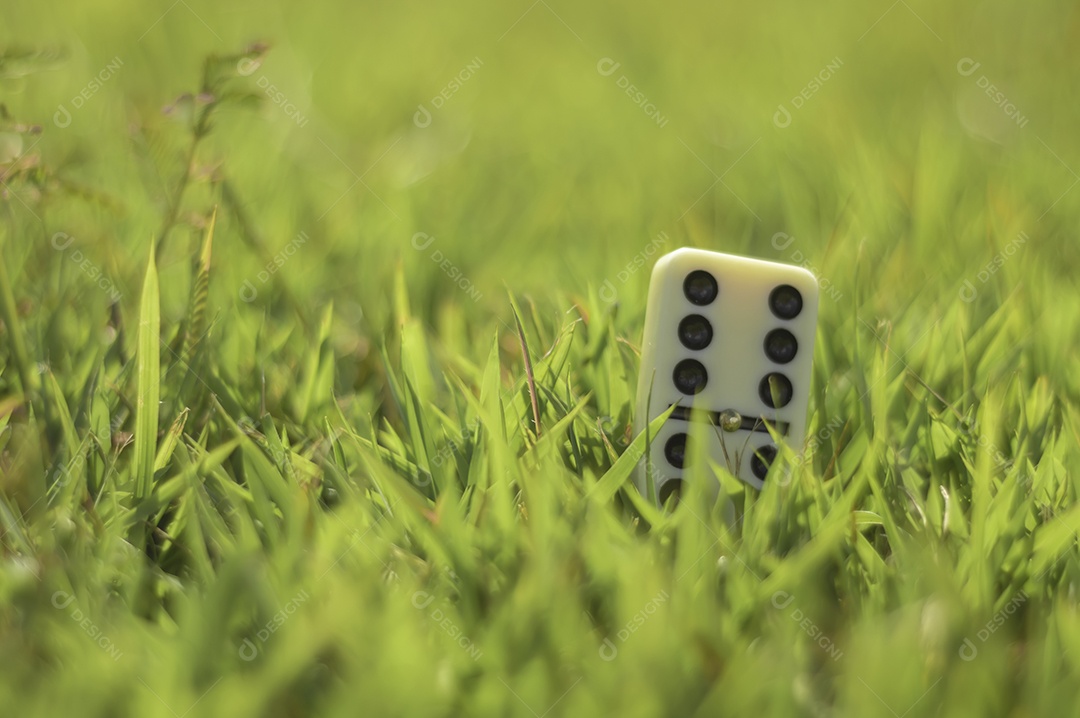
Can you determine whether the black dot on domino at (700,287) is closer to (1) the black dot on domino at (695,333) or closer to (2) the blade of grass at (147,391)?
(1) the black dot on domino at (695,333)

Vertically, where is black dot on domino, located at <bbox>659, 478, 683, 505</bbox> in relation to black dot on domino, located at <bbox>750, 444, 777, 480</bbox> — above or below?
below

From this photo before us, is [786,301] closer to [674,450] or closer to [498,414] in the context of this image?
[674,450]

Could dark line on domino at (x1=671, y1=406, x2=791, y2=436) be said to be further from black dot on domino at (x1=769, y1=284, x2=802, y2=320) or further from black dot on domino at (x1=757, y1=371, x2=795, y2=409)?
black dot on domino at (x1=769, y1=284, x2=802, y2=320)

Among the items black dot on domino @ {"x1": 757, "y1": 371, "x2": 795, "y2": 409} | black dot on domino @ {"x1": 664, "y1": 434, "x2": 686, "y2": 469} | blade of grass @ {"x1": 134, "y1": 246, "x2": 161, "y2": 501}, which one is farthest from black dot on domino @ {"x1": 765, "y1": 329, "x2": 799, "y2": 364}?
blade of grass @ {"x1": 134, "y1": 246, "x2": 161, "y2": 501}

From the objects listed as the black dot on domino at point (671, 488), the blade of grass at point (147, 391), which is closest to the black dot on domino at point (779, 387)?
the black dot on domino at point (671, 488)

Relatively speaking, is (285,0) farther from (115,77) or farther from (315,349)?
(315,349)
